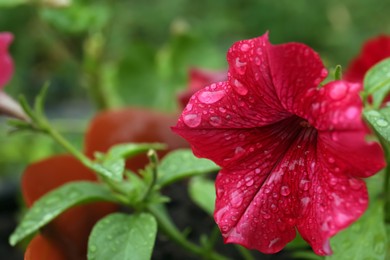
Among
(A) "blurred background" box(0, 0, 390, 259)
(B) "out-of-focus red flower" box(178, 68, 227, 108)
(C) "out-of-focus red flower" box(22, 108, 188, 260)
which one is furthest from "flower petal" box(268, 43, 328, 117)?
(A) "blurred background" box(0, 0, 390, 259)

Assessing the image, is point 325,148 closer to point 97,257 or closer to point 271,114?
point 271,114

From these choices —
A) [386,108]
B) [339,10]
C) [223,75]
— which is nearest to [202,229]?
[223,75]

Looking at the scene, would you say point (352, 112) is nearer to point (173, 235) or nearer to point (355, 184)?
point (355, 184)

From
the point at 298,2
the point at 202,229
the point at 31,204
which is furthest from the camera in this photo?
the point at 298,2

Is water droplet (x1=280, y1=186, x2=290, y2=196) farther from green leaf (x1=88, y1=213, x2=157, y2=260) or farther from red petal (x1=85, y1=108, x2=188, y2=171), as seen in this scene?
red petal (x1=85, y1=108, x2=188, y2=171)

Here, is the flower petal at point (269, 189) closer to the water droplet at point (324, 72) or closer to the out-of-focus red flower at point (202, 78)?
the water droplet at point (324, 72)

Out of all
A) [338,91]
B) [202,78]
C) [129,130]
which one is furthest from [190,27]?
[338,91]
